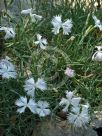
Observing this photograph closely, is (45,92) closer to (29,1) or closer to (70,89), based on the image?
(70,89)

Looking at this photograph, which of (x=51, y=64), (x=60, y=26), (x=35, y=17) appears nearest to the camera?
(x=51, y=64)

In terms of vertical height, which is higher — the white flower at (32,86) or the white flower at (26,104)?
the white flower at (32,86)

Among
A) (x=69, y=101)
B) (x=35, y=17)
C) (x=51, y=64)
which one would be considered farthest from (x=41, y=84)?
(x=35, y=17)

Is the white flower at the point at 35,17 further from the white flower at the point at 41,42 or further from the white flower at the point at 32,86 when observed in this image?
the white flower at the point at 32,86

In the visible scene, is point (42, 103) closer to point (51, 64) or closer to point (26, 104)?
point (26, 104)

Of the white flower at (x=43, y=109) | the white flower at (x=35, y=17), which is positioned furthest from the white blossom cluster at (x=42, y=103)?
the white flower at (x=35, y=17)

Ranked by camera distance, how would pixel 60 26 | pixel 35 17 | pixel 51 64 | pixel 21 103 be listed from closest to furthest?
pixel 21 103, pixel 51 64, pixel 60 26, pixel 35 17

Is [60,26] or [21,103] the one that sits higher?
[60,26]
